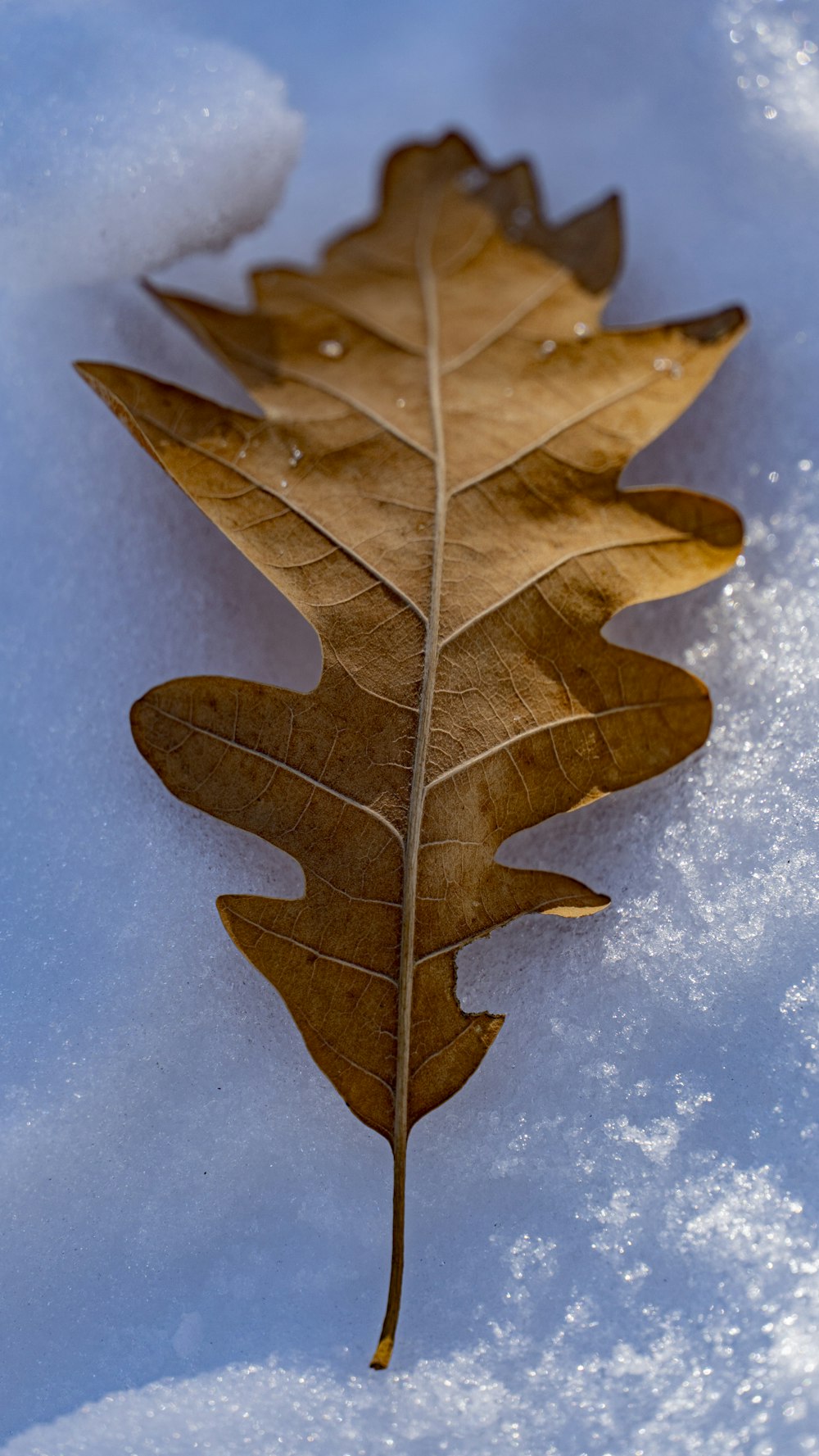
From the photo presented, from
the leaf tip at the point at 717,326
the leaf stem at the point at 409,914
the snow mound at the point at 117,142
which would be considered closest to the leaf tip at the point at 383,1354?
the leaf stem at the point at 409,914

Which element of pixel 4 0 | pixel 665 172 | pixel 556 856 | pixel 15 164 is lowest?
pixel 556 856

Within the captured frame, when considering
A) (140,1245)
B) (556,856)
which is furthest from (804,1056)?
(140,1245)

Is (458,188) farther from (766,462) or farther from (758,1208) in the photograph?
(758,1208)

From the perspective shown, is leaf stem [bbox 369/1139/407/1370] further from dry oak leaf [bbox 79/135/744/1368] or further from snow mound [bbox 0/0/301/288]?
snow mound [bbox 0/0/301/288]

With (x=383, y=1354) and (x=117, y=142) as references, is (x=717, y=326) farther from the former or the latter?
(x=383, y=1354)

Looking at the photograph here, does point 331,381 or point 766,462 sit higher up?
point 331,381

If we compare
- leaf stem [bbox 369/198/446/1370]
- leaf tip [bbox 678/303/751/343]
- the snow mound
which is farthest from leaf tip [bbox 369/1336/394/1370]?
the snow mound

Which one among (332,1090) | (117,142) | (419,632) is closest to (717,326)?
(419,632)
